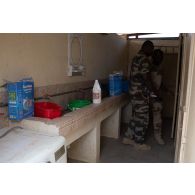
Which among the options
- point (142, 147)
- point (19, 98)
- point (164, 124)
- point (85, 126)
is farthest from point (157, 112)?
point (19, 98)

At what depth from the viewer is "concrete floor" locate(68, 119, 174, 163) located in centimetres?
293

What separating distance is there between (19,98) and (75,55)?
1356 mm

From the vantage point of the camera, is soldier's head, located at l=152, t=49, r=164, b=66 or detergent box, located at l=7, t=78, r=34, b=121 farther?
soldier's head, located at l=152, t=49, r=164, b=66

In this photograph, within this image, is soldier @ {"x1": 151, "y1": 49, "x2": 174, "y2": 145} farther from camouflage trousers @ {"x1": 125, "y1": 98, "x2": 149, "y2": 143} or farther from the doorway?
camouflage trousers @ {"x1": 125, "y1": 98, "x2": 149, "y2": 143}

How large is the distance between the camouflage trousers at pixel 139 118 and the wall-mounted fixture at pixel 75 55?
1.00 metres

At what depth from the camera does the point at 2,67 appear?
5.87 ft

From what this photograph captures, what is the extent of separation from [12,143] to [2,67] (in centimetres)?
67

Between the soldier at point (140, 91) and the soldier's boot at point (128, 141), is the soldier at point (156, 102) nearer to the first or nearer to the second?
the soldier at point (140, 91)

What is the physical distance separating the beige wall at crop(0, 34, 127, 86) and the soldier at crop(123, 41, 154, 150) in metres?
0.70

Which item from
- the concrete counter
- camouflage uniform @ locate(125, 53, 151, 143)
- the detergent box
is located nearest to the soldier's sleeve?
camouflage uniform @ locate(125, 53, 151, 143)

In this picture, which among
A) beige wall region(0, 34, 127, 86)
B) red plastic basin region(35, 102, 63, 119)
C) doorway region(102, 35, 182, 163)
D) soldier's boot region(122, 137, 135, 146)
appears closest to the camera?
beige wall region(0, 34, 127, 86)

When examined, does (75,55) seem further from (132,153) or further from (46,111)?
(132,153)
